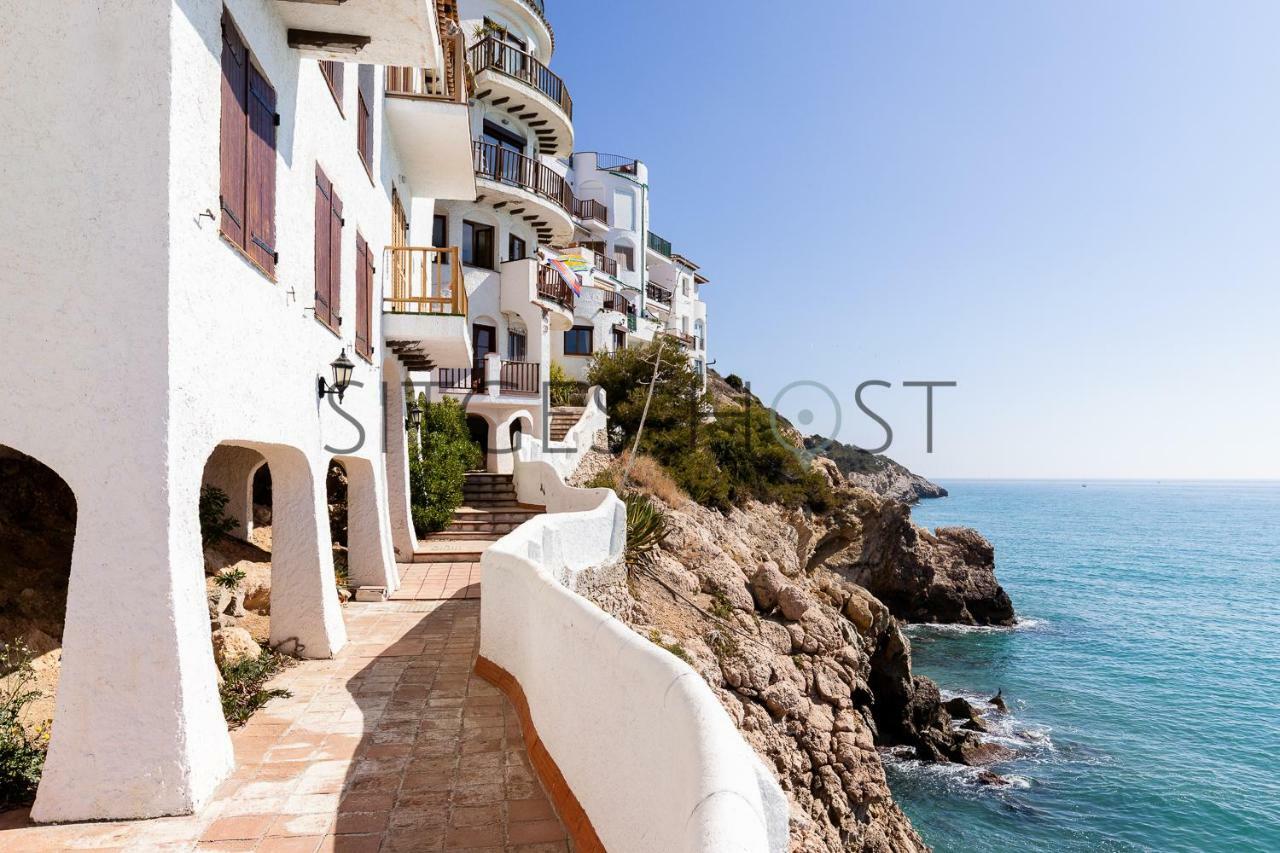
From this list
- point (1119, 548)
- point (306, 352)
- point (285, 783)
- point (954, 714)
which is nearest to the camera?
point (285, 783)

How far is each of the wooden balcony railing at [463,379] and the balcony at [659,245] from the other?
93.5 ft

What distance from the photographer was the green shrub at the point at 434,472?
17.9 metres

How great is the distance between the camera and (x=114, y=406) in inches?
193

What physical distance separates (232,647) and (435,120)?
30.4 ft

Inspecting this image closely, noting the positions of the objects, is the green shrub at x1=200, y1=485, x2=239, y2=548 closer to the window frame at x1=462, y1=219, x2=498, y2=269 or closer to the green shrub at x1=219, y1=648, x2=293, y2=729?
the green shrub at x1=219, y1=648, x2=293, y2=729

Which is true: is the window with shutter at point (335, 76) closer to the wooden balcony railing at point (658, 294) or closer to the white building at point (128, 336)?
the white building at point (128, 336)

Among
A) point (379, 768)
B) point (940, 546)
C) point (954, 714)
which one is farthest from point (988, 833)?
point (940, 546)

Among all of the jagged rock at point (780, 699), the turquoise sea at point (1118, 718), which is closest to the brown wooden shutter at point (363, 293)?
the jagged rock at point (780, 699)

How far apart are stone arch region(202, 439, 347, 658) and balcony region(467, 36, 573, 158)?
21.4m

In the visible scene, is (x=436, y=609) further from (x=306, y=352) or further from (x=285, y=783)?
(x=285, y=783)

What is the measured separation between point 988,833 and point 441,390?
64.8ft

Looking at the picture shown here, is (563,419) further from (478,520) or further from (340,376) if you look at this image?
(340,376)

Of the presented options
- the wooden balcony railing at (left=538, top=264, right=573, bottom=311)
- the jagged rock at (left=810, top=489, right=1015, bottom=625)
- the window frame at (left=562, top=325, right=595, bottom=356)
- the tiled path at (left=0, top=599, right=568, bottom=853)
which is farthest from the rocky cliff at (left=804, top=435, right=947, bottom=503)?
the tiled path at (left=0, top=599, right=568, bottom=853)

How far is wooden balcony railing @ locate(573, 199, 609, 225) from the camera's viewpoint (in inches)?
1752
